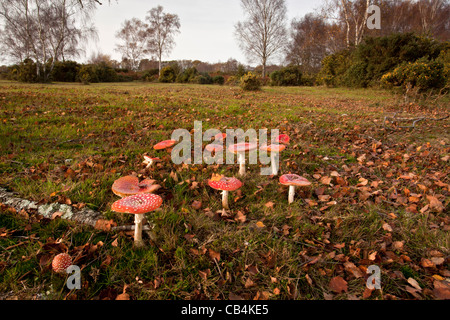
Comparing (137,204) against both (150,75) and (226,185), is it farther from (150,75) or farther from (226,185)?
(150,75)

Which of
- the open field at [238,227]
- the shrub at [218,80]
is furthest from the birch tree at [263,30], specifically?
the open field at [238,227]

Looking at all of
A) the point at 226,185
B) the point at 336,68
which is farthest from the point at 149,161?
the point at 336,68

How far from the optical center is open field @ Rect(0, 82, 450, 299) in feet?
5.50

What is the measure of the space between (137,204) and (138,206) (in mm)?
28

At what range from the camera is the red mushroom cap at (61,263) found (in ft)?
5.27

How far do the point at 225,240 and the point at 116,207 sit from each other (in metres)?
0.97

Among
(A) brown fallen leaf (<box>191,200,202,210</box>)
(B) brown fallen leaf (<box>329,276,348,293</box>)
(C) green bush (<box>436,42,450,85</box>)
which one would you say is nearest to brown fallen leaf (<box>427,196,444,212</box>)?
(B) brown fallen leaf (<box>329,276,348,293</box>)

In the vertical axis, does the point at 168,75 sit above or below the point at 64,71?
above

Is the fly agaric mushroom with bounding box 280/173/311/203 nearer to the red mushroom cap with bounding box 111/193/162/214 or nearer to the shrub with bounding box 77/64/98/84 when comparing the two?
the red mushroom cap with bounding box 111/193/162/214

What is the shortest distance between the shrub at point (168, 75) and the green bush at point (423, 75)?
20621 mm

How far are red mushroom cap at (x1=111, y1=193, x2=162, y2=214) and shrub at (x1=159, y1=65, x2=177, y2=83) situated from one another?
25.2 meters

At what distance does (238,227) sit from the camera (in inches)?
86.7

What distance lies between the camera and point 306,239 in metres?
2.11
